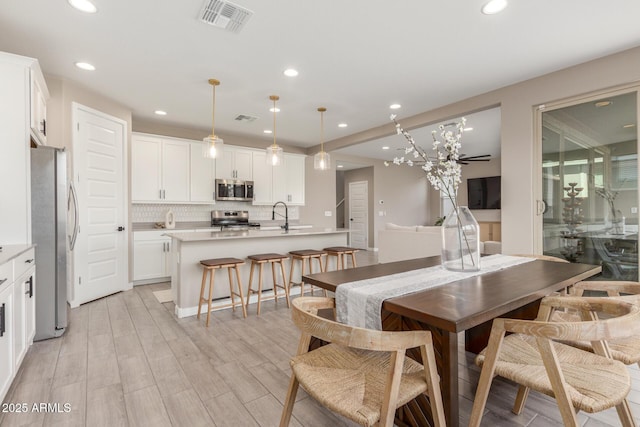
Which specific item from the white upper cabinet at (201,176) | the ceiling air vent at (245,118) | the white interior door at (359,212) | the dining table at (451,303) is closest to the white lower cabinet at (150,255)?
the white upper cabinet at (201,176)

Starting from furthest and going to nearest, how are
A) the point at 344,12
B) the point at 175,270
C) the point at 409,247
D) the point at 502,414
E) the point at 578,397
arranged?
the point at 409,247, the point at 175,270, the point at 344,12, the point at 502,414, the point at 578,397

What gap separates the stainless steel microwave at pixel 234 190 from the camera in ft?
18.8

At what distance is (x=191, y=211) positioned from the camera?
582cm

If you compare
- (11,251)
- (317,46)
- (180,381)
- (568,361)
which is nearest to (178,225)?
(11,251)

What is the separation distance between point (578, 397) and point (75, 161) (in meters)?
4.86

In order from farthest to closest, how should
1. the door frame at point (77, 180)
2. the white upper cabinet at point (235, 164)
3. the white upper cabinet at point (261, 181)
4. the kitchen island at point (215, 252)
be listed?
the white upper cabinet at point (261, 181) < the white upper cabinet at point (235, 164) < the door frame at point (77, 180) < the kitchen island at point (215, 252)

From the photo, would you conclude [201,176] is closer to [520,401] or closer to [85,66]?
[85,66]

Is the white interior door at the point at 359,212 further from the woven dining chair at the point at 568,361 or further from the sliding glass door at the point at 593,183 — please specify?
the woven dining chair at the point at 568,361

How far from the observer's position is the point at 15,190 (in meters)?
2.56

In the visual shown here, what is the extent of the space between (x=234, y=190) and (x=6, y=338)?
4.22 metres

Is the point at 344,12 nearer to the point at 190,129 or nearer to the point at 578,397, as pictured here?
the point at 578,397

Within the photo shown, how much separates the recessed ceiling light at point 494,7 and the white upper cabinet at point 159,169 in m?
4.76

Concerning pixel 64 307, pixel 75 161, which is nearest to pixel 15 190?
pixel 64 307

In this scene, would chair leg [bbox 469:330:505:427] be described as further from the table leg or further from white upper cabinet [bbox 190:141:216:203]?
white upper cabinet [bbox 190:141:216:203]
